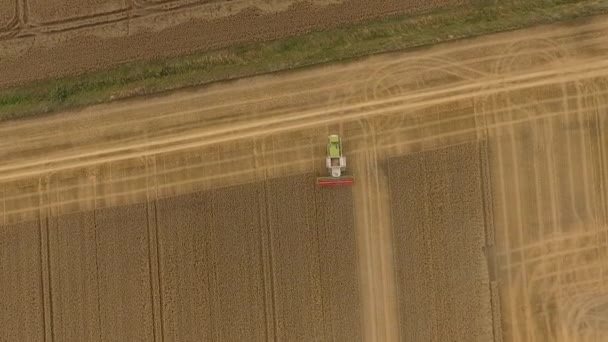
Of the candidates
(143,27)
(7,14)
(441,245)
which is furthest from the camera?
(7,14)

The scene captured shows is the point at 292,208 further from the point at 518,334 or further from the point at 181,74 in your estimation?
the point at 518,334

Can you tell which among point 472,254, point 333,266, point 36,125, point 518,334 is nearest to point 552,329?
point 518,334

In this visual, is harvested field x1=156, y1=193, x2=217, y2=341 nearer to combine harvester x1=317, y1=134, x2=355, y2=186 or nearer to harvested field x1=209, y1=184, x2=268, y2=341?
harvested field x1=209, y1=184, x2=268, y2=341

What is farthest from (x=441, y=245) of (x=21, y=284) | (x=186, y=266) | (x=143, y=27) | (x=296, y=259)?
(x=21, y=284)

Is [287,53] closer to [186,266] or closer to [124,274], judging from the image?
[186,266]

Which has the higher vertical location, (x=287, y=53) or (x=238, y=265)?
(x=287, y=53)

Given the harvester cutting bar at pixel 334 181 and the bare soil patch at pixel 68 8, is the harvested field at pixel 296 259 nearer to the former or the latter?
the harvester cutting bar at pixel 334 181
